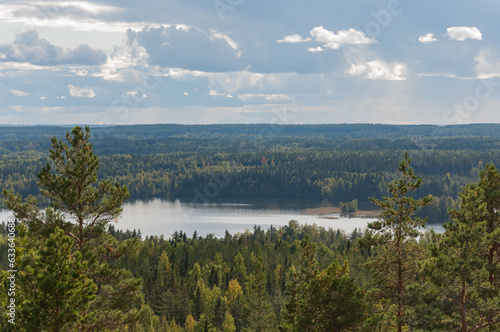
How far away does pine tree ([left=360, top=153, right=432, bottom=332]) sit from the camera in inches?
887

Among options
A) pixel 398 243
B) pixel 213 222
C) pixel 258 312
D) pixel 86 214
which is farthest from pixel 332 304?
pixel 213 222

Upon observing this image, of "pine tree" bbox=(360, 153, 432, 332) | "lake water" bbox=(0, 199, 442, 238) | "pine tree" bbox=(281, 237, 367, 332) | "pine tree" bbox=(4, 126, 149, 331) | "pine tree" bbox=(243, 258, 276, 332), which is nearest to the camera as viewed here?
"pine tree" bbox=(4, 126, 149, 331)

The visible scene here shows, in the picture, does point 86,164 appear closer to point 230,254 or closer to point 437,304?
point 437,304

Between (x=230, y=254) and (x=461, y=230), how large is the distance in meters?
87.5

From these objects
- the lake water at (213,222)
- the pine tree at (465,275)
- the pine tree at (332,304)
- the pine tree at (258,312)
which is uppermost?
the pine tree at (465,275)

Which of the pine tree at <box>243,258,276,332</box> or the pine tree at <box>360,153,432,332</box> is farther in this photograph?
the pine tree at <box>243,258,276,332</box>

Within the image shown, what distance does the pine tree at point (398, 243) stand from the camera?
22.5 meters

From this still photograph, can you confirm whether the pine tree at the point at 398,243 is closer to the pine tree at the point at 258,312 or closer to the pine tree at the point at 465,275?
the pine tree at the point at 465,275

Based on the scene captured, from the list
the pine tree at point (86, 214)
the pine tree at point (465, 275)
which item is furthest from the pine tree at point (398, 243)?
the pine tree at point (86, 214)

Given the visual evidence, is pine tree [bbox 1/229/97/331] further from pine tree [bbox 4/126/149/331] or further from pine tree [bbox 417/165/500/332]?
pine tree [bbox 417/165/500/332]

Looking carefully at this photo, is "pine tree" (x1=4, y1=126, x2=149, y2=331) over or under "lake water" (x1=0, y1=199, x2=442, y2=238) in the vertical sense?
over

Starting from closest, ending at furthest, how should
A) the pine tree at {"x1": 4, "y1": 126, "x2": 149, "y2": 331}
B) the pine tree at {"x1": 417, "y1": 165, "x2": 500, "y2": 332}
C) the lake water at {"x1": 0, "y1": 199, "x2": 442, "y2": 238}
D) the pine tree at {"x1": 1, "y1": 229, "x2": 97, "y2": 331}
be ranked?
1. the pine tree at {"x1": 1, "y1": 229, "x2": 97, "y2": 331}
2. the pine tree at {"x1": 4, "y1": 126, "x2": 149, "y2": 331}
3. the pine tree at {"x1": 417, "y1": 165, "x2": 500, "y2": 332}
4. the lake water at {"x1": 0, "y1": 199, "x2": 442, "y2": 238}

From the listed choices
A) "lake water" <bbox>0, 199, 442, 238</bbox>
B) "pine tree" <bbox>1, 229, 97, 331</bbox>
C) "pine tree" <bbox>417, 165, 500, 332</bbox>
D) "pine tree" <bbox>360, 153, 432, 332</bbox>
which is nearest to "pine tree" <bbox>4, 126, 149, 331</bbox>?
"pine tree" <bbox>1, 229, 97, 331</bbox>

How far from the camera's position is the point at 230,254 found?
106m
